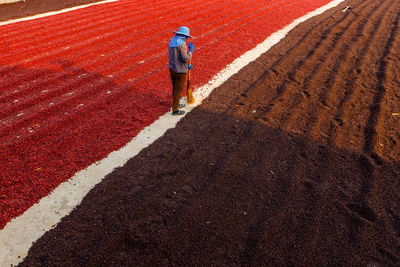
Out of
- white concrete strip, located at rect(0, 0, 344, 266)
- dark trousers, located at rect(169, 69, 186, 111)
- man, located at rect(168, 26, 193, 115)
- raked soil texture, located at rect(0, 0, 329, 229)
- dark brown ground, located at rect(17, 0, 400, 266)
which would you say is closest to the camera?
dark brown ground, located at rect(17, 0, 400, 266)

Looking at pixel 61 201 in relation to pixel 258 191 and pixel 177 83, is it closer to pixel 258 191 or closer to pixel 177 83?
pixel 258 191

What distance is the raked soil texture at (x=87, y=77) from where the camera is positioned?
5.15 m

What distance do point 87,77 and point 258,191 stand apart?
6333 mm

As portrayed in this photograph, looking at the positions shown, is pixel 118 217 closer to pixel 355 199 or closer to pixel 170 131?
pixel 170 131

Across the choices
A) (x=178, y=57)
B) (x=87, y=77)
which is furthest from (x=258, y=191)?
(x=87, y=77)

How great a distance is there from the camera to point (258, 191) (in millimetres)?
4414

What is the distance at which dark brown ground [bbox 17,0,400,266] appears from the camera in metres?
3.52

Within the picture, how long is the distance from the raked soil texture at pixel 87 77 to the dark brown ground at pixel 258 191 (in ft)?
3.47

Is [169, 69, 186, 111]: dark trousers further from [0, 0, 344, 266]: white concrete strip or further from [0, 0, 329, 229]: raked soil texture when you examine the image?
[0, 0, 329, 229]: raked soil texture

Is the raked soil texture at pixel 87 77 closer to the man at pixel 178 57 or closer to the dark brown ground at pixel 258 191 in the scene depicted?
the man at pixel 178 57

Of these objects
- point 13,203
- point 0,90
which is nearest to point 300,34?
point 0,90

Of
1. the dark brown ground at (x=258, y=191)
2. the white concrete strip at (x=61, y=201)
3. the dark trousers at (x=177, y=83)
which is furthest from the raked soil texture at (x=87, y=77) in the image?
the dark brown ground at (x=258, y=191)

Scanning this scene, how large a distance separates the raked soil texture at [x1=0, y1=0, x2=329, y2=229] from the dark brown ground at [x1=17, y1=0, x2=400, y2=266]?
1.06 meters

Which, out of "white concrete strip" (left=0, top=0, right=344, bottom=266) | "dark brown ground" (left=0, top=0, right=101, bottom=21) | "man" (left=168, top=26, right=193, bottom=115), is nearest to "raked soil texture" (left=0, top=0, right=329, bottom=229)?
"white concrete strip" (left=0, top=0, right=344, bottom=266)
